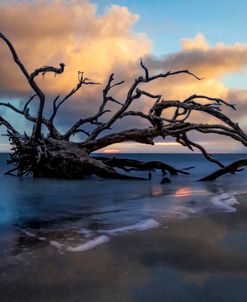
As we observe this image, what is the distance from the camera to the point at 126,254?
2.83m

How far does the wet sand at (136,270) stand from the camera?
6.80 ft

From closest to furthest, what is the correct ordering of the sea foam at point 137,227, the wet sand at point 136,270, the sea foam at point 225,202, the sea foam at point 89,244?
the wet sand at point 136,270, the sea foam at point 89,244, the sea foam at point 137,227, the sea foam at point 225,202

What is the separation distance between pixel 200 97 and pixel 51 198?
18.4ft

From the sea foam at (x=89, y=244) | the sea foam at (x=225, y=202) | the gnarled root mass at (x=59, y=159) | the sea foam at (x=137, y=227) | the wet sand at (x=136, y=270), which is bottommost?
the wet sand at (x=136, y=270)

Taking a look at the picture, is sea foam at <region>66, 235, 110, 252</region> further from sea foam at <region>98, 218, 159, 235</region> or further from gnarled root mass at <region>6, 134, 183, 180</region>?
gnarled root mass at <region>6, 134, 183, 180</region>

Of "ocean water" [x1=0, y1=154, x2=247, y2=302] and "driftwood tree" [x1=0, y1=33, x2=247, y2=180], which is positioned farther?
"driftwood tree" [x1=0, y1=33, x2=247, y2=180]

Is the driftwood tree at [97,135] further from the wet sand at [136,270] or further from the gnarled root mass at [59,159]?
the wet sand at [136,270]

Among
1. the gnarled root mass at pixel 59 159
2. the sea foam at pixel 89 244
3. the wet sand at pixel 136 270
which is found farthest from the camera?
the gnarled root mass at pixel 59 159

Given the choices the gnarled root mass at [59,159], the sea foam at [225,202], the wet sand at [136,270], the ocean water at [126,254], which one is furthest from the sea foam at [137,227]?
the gnarled root mass at [59,159]

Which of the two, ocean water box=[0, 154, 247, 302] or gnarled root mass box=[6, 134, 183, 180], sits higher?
gnarled root mass box=[6, 134, 183, 180]

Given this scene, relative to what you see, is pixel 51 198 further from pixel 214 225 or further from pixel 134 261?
pixel 134 261

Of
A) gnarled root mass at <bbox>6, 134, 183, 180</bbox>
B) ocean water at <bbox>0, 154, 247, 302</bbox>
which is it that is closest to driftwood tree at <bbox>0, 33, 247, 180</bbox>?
gnarled root mass at <bbox>6, 134, 183, 180</bbox>

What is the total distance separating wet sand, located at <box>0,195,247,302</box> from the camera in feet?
6.80

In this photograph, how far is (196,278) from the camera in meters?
2.30
